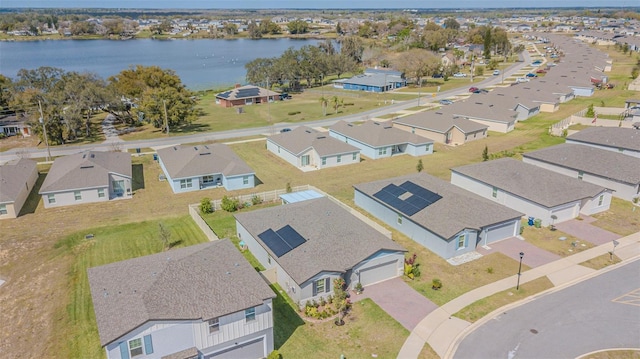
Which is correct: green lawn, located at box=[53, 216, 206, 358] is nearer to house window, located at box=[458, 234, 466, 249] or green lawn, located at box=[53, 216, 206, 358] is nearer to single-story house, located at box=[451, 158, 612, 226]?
house window, located at box=[458, 234, 466, 249]

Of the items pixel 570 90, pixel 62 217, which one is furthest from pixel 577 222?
pixel 570 90

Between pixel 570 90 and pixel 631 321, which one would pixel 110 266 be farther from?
pixel 570 90

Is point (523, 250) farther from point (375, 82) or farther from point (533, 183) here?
point (375, 82)

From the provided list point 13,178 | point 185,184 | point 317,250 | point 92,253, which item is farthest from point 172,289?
point 13,178

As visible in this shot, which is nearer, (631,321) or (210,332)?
(210,332)

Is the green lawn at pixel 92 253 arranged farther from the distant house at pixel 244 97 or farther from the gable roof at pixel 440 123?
the distant house at pixel 244 97

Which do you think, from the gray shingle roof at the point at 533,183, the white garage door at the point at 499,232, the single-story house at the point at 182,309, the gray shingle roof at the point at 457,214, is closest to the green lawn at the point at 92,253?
the single-story house at the point at 182,309

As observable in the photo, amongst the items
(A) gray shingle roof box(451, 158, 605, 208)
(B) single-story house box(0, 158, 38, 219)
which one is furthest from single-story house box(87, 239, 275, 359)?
(A) gray shingle roof box(451, 158, 605, 208)
